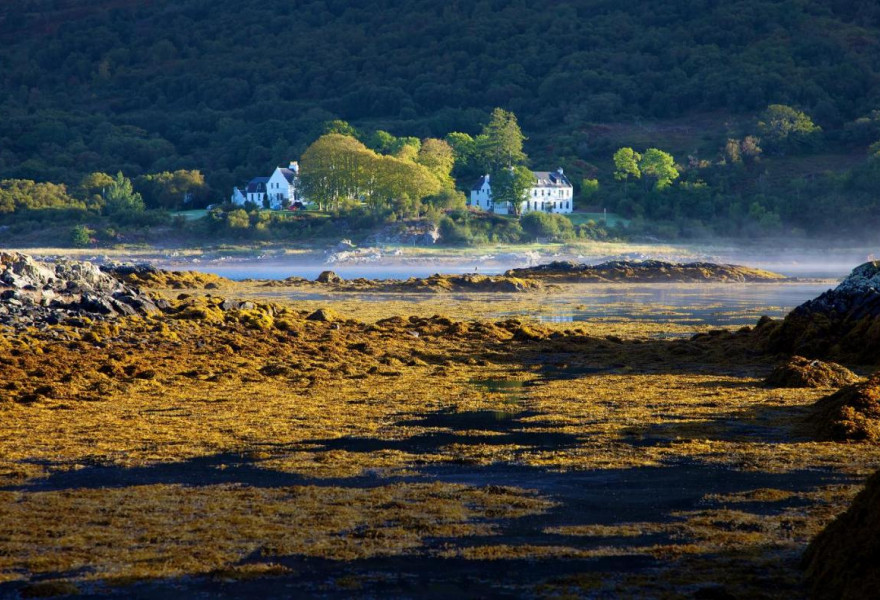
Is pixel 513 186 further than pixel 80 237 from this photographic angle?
Yes

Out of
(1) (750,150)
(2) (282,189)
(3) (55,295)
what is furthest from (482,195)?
(3) (55,295)

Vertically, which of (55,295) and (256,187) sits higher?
(256,187)

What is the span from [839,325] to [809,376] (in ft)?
20.6

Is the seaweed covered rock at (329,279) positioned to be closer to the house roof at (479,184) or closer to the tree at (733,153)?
the house roof at (479,184)

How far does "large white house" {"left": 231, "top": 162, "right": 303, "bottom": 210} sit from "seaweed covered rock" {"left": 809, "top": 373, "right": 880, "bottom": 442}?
376ft

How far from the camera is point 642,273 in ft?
232

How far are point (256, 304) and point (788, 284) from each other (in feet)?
138

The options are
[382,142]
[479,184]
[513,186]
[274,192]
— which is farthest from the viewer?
[382,142]

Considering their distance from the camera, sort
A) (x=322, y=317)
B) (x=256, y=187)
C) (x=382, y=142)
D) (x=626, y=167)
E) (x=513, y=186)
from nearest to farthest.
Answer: (x=322, y=317) < (x=513, y=186) < (x=256, y=187) < (x=626, y=167) < (x=382, y=142)

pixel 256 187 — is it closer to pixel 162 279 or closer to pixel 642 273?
pixel 642 273

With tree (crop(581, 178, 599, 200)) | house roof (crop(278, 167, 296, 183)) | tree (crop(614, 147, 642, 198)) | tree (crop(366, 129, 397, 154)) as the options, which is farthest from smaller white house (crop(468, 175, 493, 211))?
house roof (crop(278, 167, 296, 183))

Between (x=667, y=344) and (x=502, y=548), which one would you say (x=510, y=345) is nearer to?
(x=667, y=344)

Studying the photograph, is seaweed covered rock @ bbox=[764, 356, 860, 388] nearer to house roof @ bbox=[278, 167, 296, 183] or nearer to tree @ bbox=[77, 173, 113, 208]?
house roof @ bbox=[278, 167, 296, 183]

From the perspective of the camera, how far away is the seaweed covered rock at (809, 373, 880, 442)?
1581cm
